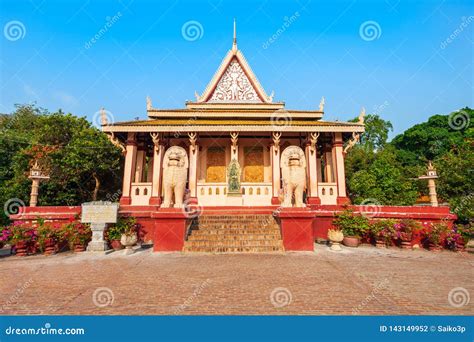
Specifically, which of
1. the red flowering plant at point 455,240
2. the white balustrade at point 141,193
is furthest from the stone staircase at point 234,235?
the red flowering plant at point 455,240

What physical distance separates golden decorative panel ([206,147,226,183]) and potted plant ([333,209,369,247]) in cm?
653

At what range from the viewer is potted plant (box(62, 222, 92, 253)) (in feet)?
27.4

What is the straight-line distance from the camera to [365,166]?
2373 centimetres

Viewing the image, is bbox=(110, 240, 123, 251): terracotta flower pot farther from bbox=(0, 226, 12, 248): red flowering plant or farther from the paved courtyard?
bbox=(0, 226, 12, 248): red flowering plant

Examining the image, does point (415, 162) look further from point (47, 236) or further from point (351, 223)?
point (47, 236)

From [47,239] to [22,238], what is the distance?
0.91 metres

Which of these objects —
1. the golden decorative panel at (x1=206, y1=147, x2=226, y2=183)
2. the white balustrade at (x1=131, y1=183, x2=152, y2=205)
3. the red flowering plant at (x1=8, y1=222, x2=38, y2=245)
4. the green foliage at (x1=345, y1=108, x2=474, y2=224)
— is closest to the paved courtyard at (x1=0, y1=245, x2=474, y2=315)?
the red flowering plant at (x1=8, y1=222, x2=38, y2=245)

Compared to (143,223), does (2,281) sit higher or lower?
lower

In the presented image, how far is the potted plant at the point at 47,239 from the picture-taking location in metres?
8.16

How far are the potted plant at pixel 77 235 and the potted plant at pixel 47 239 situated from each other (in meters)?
0.32

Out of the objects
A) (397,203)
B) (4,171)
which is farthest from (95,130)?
(397,203)

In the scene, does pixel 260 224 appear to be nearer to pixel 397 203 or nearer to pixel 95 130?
pixel 397 203

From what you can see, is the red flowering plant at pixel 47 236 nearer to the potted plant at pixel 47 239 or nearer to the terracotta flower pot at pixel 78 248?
the potted plant at pixel 47 239

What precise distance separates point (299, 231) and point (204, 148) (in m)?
7.91
